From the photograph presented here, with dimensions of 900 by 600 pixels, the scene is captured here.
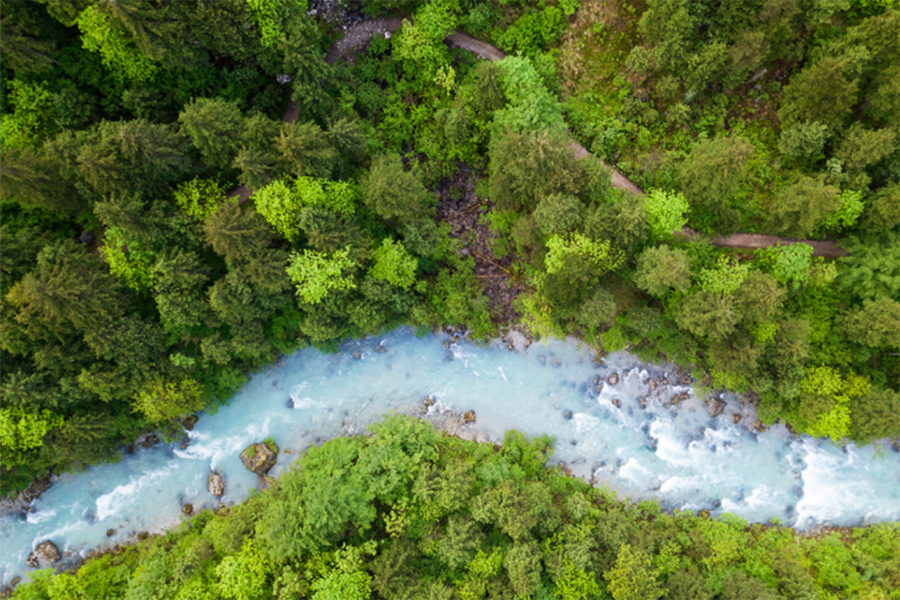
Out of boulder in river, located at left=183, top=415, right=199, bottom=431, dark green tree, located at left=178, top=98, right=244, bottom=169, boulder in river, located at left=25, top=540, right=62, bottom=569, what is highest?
dark green tree, located at left=178, top=98, right=244, bottom=169

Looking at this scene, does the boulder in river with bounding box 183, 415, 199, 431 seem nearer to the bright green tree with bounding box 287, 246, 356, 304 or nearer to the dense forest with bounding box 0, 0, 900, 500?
the dense forest with bounding box 0, 0, 900, 500

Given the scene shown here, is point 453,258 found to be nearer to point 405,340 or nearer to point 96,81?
point 405,340

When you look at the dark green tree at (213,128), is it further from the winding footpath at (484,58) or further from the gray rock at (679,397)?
the gray rock at (679,397)

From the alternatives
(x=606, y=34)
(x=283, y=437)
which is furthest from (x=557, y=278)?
(x=283, y=437)

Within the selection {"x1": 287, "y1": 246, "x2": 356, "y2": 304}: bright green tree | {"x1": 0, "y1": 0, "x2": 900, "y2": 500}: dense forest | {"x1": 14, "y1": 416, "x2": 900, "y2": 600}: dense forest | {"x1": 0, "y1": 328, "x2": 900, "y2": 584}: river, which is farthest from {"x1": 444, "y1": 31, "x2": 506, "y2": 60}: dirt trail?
{"x1": 14, "y1": 416, "x2": 900, "y2": 600}: dense forest

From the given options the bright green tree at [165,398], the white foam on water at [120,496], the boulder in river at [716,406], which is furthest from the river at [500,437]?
the bright green tree at [165,398]

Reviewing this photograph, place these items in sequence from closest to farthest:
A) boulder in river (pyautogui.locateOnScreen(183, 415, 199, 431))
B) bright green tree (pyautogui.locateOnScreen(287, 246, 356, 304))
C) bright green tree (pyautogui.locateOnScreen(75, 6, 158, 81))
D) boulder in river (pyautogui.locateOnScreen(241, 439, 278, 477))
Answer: bright green tree (pyautogui.locateOnScreen(75, 6, 158, 81)) → bright green tree (pyautogui.locateOnScreen(287, 246, 356, 304)) → boulder in river (pyautogui.locateOnScreen(241, 439, 278, 477)) → boulder in river (pyautogui.locateOnScreen(183, 415, 199, 431))

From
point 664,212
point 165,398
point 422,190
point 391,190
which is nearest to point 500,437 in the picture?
point 422,190

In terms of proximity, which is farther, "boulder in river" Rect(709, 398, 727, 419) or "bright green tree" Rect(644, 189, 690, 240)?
"boulder in river" Rect(709, 398, 727, 419)
